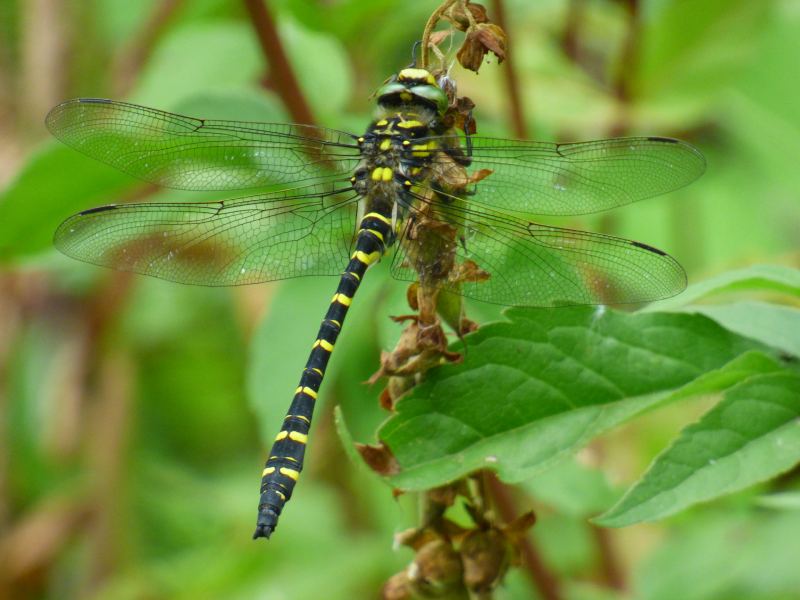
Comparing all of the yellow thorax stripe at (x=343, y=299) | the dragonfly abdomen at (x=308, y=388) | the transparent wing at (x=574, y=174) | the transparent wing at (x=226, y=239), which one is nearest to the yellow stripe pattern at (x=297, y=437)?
the dragonfly abdomen at (x=308, y=388)

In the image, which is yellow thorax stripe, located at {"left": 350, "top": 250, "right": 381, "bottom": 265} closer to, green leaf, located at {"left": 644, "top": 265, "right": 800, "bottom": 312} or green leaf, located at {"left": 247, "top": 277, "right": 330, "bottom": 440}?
green leaf, located at {"left": 247, "top": 277, "right": 330, "bottom": 440}

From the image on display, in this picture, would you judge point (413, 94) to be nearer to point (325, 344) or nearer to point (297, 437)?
point (325, 344)

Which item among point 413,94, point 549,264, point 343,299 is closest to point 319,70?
point 413,94

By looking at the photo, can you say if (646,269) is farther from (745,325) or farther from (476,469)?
(476,469)

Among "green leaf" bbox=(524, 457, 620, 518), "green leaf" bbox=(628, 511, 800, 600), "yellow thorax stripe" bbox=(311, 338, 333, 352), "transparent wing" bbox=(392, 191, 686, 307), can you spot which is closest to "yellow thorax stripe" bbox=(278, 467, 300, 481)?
"yellow thorax stripe" bbox=(311, 338, 333, 352)

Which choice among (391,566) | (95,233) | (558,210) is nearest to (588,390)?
(558,210)

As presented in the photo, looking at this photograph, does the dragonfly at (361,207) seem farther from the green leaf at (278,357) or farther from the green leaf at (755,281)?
the green leaf at (755,281)
